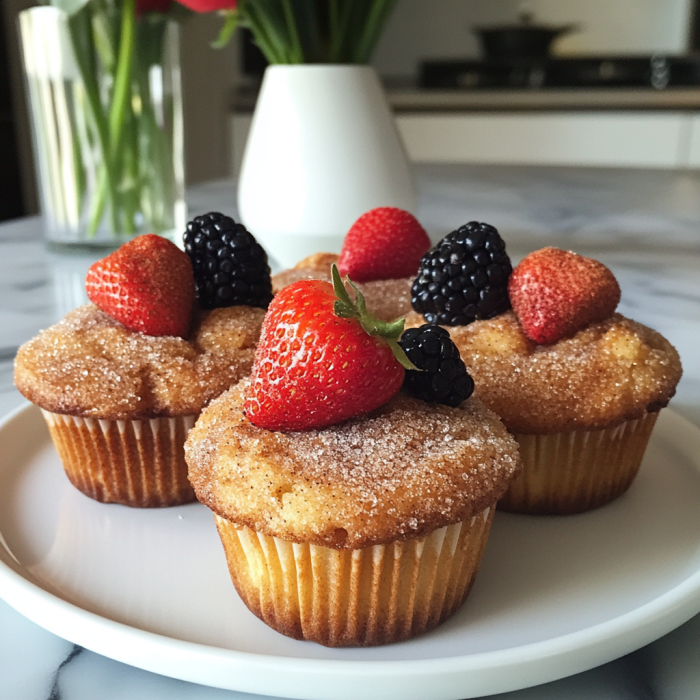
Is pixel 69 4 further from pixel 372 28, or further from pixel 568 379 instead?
pixel 568 379

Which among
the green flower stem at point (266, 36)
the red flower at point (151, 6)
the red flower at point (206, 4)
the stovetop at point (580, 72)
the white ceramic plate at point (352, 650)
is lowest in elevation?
the white ceramic plate at point (352, 650)

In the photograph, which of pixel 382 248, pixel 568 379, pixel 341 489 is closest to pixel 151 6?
pixel 382 248

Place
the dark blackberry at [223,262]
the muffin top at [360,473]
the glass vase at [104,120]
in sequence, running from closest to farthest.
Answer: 1. the muffin top at [360,473]
2. the dark blackberry at [223,262]
3. the glass vase at [104,120]

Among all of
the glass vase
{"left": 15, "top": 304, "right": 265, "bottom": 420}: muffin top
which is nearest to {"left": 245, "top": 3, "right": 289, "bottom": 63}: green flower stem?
the glass vase

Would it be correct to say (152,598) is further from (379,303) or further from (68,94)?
(68,94)

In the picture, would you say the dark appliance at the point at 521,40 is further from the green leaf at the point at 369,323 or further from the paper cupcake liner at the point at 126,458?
the green leaf at the point at 369,323

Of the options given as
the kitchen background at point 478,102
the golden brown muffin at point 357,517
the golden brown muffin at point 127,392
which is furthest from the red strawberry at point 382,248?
the kitchen background at point 478,102

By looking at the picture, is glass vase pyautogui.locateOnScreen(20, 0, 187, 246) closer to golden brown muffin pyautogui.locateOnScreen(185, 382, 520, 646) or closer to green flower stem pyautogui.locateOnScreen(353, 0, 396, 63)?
green flower stem pyautogui.locateOnScreen(353, 0, 396, 63)
